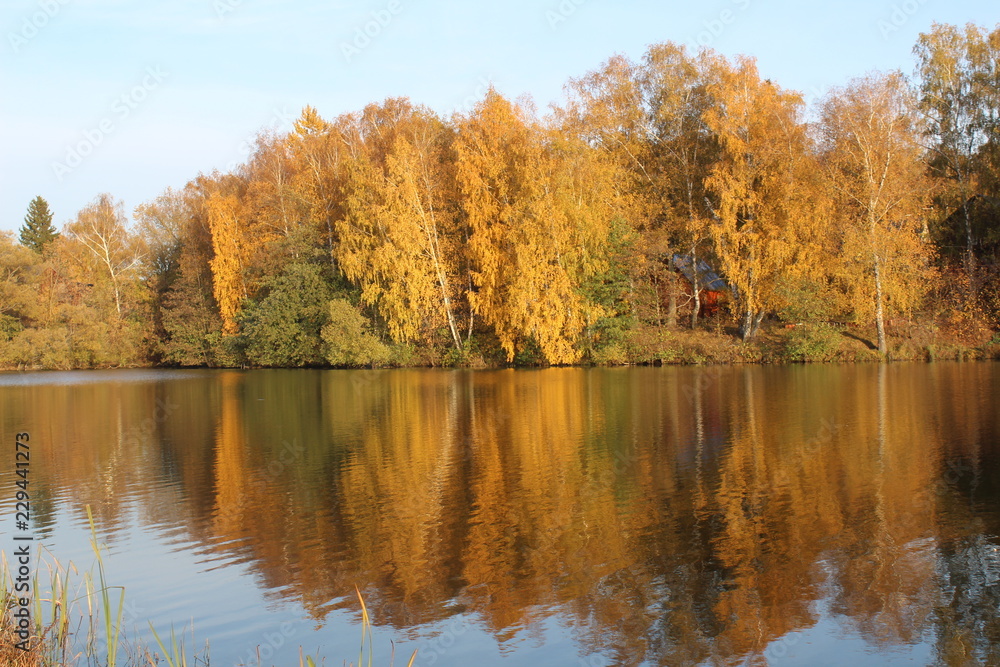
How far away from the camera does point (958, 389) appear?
2608cm

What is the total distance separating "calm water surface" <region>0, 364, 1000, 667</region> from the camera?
329 inches

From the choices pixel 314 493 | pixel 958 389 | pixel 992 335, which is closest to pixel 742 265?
pixel 992 335

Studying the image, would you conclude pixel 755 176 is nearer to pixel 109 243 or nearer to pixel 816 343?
pixel 816 343

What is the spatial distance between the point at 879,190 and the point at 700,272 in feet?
35.9

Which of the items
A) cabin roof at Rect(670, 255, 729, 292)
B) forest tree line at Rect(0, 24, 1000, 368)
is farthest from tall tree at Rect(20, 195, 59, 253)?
cabin roof at Rect(670, 255, 729, 292)

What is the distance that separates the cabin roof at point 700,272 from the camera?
4659cm

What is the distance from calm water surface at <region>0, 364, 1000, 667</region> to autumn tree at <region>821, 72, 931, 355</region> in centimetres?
1505

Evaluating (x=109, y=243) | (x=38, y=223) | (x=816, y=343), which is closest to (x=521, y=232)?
(x=816, y=343)

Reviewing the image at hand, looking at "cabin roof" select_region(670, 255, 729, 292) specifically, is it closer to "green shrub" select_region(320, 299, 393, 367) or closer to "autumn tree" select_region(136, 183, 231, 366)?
"green shrub" select_region(320, 299, 393, 367)

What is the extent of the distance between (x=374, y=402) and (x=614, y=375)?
12.0 meters

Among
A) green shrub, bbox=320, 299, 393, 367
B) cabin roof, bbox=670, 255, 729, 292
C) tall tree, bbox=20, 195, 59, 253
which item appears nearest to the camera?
cabin roof, bbox=670, 255, 729, 292

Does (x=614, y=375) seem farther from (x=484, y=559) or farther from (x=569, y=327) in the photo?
(x=484, y=559)

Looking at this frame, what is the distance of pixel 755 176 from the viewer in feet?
135

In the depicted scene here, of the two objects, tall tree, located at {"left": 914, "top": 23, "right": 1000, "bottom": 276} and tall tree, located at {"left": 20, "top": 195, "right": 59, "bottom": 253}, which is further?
tall tree, located at {"left": 20, "top": 195, "right": 59, "bottom": 253}
